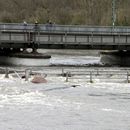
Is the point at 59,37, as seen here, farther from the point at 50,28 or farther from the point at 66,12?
the point at 66,12

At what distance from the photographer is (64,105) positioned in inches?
1256

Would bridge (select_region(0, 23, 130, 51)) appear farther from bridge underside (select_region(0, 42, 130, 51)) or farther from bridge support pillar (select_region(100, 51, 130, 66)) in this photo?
bridge support pillar (select_region(100, 51, 130, 66))

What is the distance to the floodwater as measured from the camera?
2567 centimetres

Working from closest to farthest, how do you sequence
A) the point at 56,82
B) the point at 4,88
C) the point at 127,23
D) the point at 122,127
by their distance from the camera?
the point at 122,127 → the point at 4,88 → the point at 56,82 → the point at 127,23

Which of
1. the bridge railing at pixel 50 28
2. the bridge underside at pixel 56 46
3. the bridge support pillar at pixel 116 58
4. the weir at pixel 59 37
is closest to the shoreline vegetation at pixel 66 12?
the bridge support pillar at pixel 116 58

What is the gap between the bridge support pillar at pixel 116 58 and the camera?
81988 mm

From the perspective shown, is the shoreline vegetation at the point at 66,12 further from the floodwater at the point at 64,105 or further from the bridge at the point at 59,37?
the floodwater at the point at 64,105

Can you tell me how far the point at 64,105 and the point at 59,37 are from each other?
4142 centimetres

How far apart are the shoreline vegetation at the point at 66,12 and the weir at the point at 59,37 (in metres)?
74.6

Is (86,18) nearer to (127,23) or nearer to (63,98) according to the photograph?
(127,23)

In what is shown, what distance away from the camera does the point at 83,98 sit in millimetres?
35344

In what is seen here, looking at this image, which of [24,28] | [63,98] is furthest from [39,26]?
[63,98]

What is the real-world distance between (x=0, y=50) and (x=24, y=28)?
31.1 ft

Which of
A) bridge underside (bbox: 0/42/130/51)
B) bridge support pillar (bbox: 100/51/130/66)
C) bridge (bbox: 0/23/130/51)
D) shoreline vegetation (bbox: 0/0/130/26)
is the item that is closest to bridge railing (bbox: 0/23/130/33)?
bridge (bbox: 0/23/130/51)
